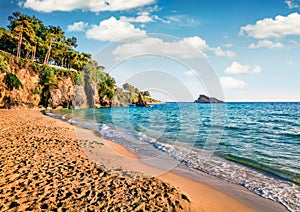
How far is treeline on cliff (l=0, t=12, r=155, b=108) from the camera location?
95.8ft

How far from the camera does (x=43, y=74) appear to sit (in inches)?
1401

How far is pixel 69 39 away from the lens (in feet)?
192

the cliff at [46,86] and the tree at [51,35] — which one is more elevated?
the tree at [51,35]

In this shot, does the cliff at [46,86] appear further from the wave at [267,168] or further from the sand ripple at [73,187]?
the sand ripple at [73,187]

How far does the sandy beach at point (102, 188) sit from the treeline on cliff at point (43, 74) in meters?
12.7

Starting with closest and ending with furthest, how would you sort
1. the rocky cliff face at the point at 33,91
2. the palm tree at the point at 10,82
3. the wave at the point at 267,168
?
1. the wave at the point at 267,168
2. the palm tree at the point at 10,82
3. the rocky cliff face at the point at 33,91

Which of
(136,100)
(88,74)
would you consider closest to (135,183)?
(88,74)

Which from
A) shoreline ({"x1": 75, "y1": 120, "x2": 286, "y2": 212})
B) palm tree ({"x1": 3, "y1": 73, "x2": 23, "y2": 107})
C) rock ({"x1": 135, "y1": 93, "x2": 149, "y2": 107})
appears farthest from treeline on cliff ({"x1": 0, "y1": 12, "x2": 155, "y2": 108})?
rock ({"x1": 135, "y1": 93, "x2": 149, "y2": 107})

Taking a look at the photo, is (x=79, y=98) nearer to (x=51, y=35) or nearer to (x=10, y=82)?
(x=51, y=35)

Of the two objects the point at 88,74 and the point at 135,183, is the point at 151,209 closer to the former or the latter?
the point at 135,183

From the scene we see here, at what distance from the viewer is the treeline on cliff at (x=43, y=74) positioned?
29.2m

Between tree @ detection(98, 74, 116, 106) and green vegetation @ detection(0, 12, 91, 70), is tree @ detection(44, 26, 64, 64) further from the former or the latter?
tree @ detection(98, 74, 116, 106)

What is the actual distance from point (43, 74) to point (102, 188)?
36.4 meters

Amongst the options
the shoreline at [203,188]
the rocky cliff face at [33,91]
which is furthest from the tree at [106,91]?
the shoreline at [203,188]
